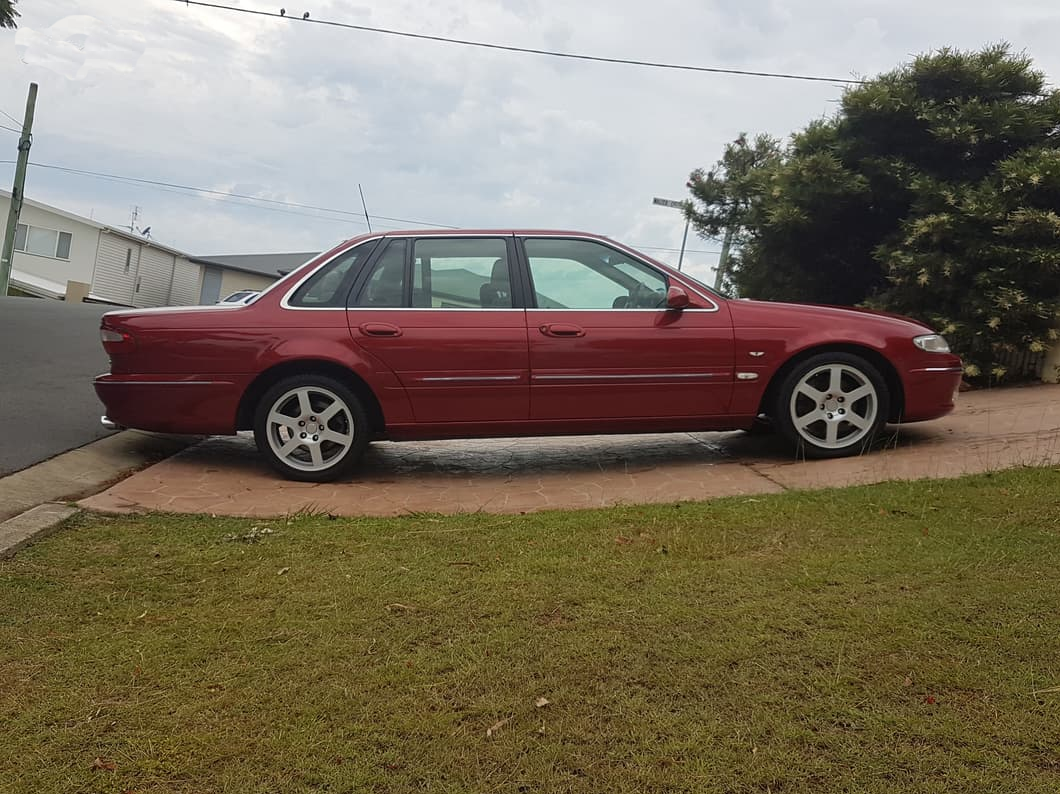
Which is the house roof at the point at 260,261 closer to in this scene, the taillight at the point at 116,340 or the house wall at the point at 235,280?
the house wall at the point at 235,280

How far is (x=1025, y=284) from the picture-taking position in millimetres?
8297

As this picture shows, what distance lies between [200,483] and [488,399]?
1828 mm

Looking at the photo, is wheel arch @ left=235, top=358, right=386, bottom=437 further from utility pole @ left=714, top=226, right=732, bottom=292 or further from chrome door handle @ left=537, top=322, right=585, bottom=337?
utility pole @ left=714, top=226, right=732, bottom=292

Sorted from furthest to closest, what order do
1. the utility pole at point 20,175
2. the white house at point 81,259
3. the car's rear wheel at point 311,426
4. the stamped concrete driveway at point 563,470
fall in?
the white house at point 81,259, the utility pole at point 20,175, the car's rear wheel at point 311,426, the stamped concrete driveway at point 563,470

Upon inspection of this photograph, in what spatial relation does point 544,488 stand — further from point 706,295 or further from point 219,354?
point 219,354

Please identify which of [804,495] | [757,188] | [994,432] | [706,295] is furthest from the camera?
[757,188]

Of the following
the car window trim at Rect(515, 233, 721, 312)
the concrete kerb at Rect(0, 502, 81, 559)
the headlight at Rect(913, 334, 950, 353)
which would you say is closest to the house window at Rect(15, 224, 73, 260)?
the car window trim at Rect(515, 233, 721, 312)

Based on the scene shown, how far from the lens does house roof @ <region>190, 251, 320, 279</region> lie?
4659cm

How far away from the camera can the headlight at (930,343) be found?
5737 millimetres

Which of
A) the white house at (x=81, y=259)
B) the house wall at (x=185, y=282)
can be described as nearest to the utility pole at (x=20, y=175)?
the white house at (x=81, y=259)

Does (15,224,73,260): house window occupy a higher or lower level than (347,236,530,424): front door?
higher

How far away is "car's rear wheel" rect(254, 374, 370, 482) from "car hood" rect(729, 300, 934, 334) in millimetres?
2524

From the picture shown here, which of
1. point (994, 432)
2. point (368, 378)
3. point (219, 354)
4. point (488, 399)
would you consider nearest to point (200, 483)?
point (219, 354)

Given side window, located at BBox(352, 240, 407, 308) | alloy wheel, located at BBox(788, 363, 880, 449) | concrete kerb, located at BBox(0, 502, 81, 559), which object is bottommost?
concrete kerb, located at BBox(0, 502, 81, 559)
